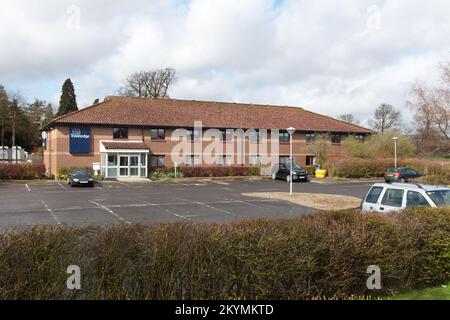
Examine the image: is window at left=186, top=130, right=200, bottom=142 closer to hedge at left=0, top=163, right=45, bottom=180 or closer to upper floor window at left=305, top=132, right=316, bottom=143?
upper floor window at left=305, top=132, right=316, bottom=143

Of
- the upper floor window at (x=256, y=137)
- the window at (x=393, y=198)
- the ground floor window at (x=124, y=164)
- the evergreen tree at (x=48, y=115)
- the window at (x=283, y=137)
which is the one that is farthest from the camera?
the evergreen tree at (x=48, y=115)

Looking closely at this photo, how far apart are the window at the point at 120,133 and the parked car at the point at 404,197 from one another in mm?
32426

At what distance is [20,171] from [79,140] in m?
5.82

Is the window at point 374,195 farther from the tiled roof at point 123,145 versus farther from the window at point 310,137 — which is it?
the window at point 310,137

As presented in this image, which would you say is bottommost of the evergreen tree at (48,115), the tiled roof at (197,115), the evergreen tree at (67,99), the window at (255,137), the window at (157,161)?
the window at (157,161)

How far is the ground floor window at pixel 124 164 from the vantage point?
121 feet

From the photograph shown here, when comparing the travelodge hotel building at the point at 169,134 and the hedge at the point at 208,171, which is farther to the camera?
the hedge at the point at 208,171

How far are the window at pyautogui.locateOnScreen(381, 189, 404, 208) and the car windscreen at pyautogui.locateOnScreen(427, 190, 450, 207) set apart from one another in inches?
25.0

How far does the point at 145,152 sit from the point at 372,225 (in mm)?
33530

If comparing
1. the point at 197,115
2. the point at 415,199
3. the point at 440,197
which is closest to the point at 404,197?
the point at 415,199

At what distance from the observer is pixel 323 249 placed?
509 cm

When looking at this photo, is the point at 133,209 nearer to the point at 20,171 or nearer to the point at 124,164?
the point at 124,164

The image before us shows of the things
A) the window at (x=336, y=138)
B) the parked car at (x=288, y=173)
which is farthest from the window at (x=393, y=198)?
the window at (x=336, y=138)

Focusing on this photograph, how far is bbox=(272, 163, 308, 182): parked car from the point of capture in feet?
115
